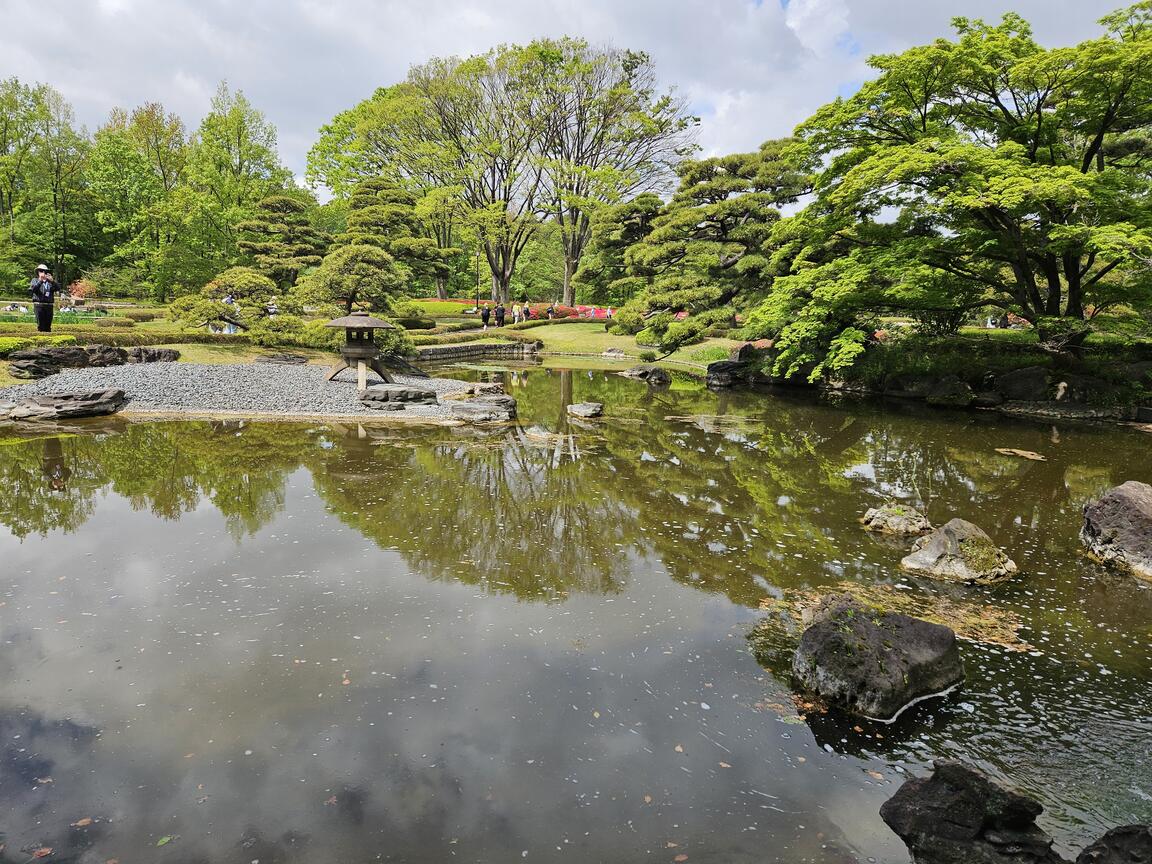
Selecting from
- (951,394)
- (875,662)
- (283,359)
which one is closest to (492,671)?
(875,662)

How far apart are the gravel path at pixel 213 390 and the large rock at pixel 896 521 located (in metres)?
10.2

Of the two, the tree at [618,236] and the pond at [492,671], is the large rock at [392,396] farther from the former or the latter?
the tree at [618,236]

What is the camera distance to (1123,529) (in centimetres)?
741

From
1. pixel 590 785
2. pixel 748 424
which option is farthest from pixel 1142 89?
pixel 590 785

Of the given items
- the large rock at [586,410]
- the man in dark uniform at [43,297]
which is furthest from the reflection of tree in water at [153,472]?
the man in dark uniform at [43,297]

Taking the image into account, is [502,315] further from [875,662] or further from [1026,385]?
[875,662]

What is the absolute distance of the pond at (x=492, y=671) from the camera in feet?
11.6

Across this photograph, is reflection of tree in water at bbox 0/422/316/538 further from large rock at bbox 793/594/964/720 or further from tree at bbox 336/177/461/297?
tree at bbox 336/177/461/297

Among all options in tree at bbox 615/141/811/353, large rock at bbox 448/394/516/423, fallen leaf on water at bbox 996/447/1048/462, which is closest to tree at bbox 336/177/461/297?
tree at bbox 615/141/811/353

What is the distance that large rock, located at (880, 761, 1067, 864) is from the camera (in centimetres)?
309

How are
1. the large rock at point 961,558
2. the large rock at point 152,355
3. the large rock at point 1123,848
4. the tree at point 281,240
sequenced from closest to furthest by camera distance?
1. the large rock at point 1123,848
2. the large rock at point 961,558
3. the large rock at point 152,355
4. the tree at point 281,240

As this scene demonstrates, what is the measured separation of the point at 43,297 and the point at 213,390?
6.18m

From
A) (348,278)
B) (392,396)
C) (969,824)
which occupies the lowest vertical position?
(969,824)

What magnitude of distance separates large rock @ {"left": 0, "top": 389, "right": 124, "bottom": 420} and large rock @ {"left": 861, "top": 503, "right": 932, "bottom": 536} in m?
15.9
